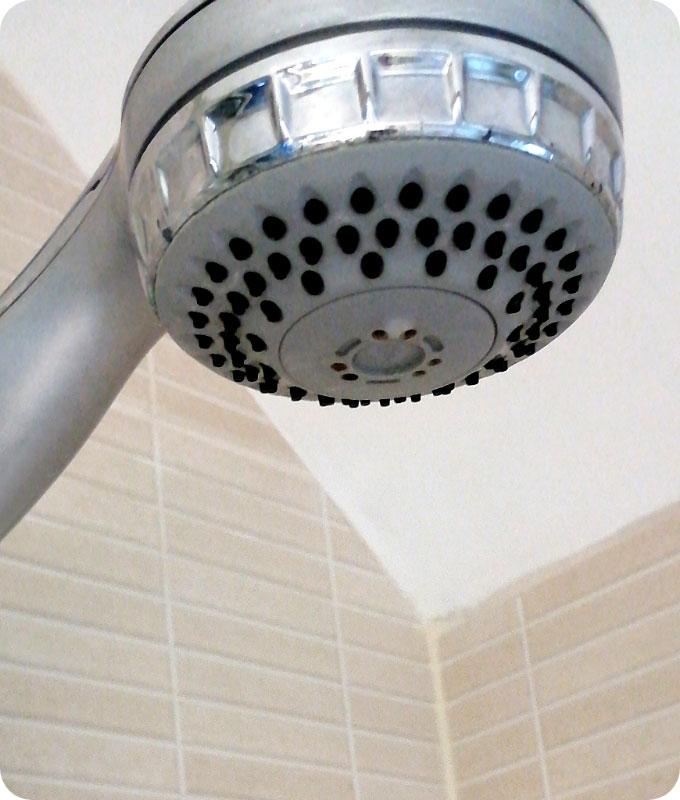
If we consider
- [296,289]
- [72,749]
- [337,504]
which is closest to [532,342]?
[296,289]

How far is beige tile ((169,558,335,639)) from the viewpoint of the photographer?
792 millimetres

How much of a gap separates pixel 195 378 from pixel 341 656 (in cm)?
24

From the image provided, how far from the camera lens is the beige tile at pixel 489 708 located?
905 millimetres

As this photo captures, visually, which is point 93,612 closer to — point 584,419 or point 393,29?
point 584,419

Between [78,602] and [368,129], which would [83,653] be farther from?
[368,129]

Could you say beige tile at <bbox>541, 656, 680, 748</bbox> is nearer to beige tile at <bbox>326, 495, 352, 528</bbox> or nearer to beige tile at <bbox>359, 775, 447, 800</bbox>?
beige tile at <bbox>359, 775, 447, 800</bbox>

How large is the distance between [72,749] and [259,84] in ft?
1.59

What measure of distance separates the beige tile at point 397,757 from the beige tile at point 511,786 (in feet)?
0.11

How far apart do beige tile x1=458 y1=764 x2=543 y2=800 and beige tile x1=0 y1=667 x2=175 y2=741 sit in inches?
11.5

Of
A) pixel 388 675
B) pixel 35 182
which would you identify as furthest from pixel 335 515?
pixel 35 182

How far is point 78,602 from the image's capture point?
28.2 inches

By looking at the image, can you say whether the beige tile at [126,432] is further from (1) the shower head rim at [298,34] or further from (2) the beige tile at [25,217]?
(1) the shower head rim at [298,34]

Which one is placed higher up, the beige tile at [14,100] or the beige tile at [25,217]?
the beige tile at [14,100]

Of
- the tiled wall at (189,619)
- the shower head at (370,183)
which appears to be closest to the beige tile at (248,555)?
the tiled wall at (189,619)
